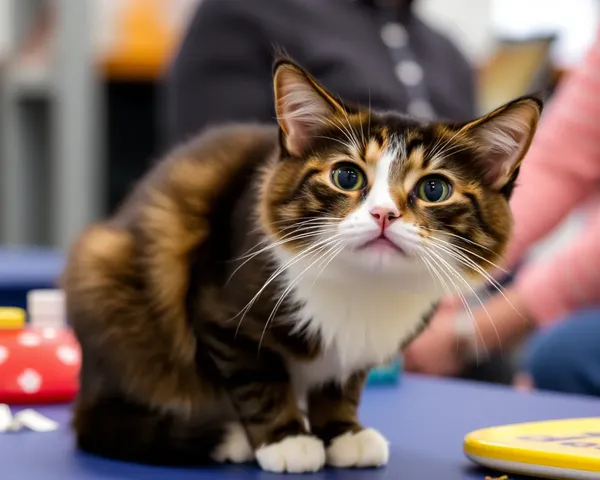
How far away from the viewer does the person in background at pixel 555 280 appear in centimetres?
132

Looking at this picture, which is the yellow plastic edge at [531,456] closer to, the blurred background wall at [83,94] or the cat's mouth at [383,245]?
the cat's mouth at [383,245]

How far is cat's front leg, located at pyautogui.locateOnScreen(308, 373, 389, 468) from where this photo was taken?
0.80m

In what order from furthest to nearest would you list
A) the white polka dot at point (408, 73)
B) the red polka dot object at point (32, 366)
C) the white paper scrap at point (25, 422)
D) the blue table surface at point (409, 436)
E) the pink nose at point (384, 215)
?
1. the white polka dot at point (408, 73)
2. the red polka dot object at point (32, 366)
3. the white paper scrap at point (25, 422)
4. the blue table surface at point (409, 436)
5. the pink nose at point (384, 215)

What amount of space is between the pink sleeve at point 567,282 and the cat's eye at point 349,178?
809 millimetres

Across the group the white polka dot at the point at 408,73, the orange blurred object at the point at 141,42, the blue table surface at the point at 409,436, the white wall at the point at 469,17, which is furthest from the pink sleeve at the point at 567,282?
the white wall at the point at 469,17

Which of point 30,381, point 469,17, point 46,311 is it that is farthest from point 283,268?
point 469,17

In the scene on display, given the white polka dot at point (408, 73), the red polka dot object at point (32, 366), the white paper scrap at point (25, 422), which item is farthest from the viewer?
the white polka dot at point (408, 73)

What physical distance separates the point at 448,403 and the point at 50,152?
92.4 inches

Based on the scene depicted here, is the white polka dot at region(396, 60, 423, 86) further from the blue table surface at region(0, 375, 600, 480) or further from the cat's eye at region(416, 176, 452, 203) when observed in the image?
the cat's eye at region(416, 176, 452, 203)

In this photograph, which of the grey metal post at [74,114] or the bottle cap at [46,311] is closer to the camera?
the bottle cap at [46,311]

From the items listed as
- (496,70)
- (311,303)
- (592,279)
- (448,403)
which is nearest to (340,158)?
(311,303)

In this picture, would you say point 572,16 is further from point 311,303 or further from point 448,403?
point 311,303

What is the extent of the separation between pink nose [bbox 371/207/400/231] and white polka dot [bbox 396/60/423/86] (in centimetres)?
124

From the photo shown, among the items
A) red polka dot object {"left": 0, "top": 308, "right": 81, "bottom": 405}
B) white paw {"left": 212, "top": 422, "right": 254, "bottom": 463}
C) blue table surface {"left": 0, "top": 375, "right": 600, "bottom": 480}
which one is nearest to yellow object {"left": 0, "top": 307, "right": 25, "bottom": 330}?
red polka dot object {"left": 0, "top": 308, "right": 81, "bottom": 405}
